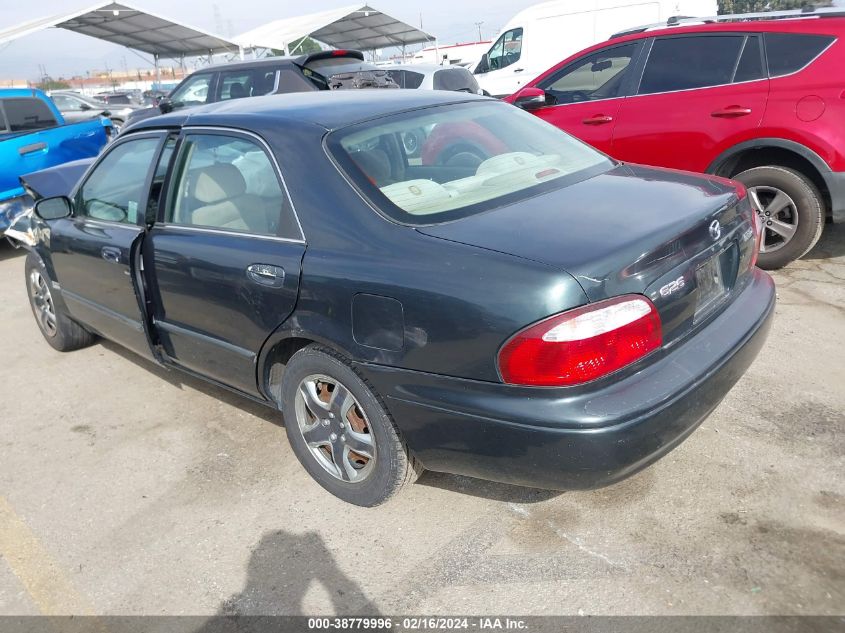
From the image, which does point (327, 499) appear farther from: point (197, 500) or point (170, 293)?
point (170, 293)

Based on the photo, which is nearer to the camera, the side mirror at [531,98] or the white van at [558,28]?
the side mirror at [531,98]

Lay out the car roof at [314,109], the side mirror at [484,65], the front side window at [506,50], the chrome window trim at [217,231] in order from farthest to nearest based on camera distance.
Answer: the side mirror at [484,65] < the front side window at [506,50] < the car roof at [314,109] < the chrome window trim at [217,231]

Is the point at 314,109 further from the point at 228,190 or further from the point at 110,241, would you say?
the point at 110,241

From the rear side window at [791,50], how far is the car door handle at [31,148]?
7.27 metres

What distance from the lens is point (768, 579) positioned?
2252 mm

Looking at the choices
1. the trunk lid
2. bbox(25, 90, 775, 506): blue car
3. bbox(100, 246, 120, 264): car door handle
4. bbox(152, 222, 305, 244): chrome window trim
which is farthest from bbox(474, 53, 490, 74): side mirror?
the trunk lid

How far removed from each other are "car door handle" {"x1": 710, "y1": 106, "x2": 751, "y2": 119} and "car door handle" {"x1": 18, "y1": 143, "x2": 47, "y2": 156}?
22.6ft

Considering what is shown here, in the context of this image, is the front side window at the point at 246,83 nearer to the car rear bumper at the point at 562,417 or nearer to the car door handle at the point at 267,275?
the car door handle at the point at 267,275

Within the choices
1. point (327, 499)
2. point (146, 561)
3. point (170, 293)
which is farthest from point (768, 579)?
point (170, 293)

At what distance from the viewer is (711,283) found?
2516 millimetres

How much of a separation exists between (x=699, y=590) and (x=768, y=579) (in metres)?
0.24

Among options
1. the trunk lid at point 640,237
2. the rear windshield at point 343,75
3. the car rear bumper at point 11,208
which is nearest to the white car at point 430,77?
the rear windshield at point 343,75

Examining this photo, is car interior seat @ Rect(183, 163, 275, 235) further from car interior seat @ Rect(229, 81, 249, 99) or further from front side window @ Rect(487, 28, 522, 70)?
front side window @ Rect(487, 28, 522, 70)

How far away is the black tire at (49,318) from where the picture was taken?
15.0ft
